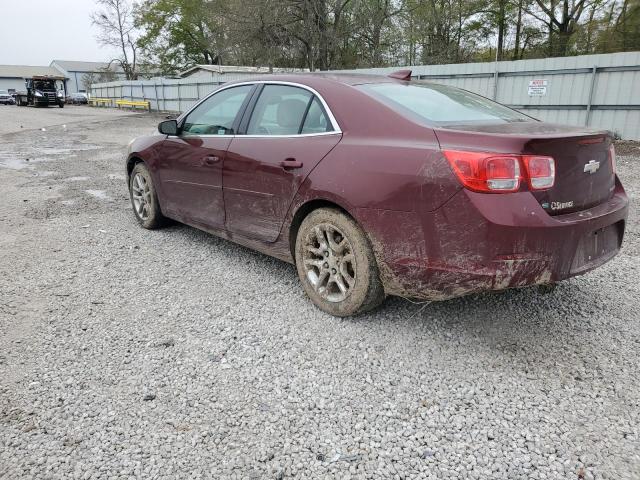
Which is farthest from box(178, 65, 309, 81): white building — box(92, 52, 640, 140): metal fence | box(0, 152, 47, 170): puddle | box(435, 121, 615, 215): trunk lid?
box(435, 121, 615, 215): trunk lid

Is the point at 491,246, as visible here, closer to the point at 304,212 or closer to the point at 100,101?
the point at 304,212

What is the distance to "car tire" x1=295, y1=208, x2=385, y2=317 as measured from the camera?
3131 millimetres

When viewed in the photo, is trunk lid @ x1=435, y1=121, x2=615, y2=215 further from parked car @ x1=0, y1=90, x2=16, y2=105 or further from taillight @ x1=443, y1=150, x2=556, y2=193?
parked car @ x1=0, y1=90, x2=16, y2=105

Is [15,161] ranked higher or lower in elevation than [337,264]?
lower

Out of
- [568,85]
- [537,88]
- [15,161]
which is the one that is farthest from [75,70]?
[568,85]

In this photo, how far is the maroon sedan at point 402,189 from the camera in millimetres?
2590

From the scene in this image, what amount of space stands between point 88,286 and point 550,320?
11.5 ft

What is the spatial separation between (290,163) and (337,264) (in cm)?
78

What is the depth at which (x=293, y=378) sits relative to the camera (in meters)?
2.75

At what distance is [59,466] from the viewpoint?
211 centimetres

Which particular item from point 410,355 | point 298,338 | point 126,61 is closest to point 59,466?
point 298,338

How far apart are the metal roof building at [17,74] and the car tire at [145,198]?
265 feet

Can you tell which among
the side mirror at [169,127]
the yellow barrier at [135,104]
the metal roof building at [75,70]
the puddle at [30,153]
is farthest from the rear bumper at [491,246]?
the metal roof building at [75,70]

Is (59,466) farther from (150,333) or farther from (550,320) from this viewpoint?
(550,320)
